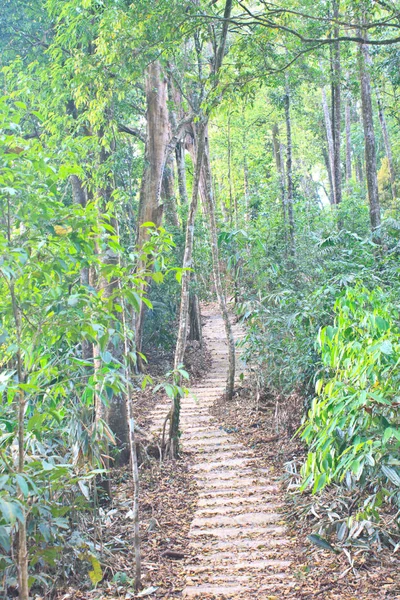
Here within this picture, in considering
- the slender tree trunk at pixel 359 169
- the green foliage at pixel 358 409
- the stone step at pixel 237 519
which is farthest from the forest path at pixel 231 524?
the slender tree trunk at pixel 359 169

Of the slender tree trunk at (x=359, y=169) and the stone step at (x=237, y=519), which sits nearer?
the stone step at (x=237, y=519)

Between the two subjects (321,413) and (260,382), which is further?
(260,382)

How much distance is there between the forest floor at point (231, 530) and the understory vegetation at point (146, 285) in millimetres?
166

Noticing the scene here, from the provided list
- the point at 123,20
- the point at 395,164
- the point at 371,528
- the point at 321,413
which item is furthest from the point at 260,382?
the point at 395,164

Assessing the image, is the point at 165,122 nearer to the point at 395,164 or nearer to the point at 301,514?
the point at 301,514

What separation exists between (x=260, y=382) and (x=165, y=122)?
4796 mm

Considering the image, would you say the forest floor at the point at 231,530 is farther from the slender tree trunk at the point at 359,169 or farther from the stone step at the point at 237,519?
the slender tree trunk at the point at 359,169

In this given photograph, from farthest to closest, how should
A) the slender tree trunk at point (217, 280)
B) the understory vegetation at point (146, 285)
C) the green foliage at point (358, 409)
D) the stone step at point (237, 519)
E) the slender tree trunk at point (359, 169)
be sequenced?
the slender tree trunk at point (359, 169), the slender tree trunk at point (217, 280), the stone step at point (237, 519), the understory vegetation at point (146, 285), the green foliage at point (358, 409)

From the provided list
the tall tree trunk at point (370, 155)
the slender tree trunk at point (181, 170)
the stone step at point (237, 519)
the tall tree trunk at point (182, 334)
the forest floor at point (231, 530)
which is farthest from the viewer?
the slender tree trunk at point (181, 170)

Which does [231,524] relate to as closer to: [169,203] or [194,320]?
[194,320]

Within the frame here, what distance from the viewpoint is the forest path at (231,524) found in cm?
398

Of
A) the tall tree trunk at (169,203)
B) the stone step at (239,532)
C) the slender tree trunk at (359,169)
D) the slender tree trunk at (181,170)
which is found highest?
the slender tree trunk at (359,169)

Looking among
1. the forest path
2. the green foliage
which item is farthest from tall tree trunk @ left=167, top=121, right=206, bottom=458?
the green foliage

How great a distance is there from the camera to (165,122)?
9750 mm
